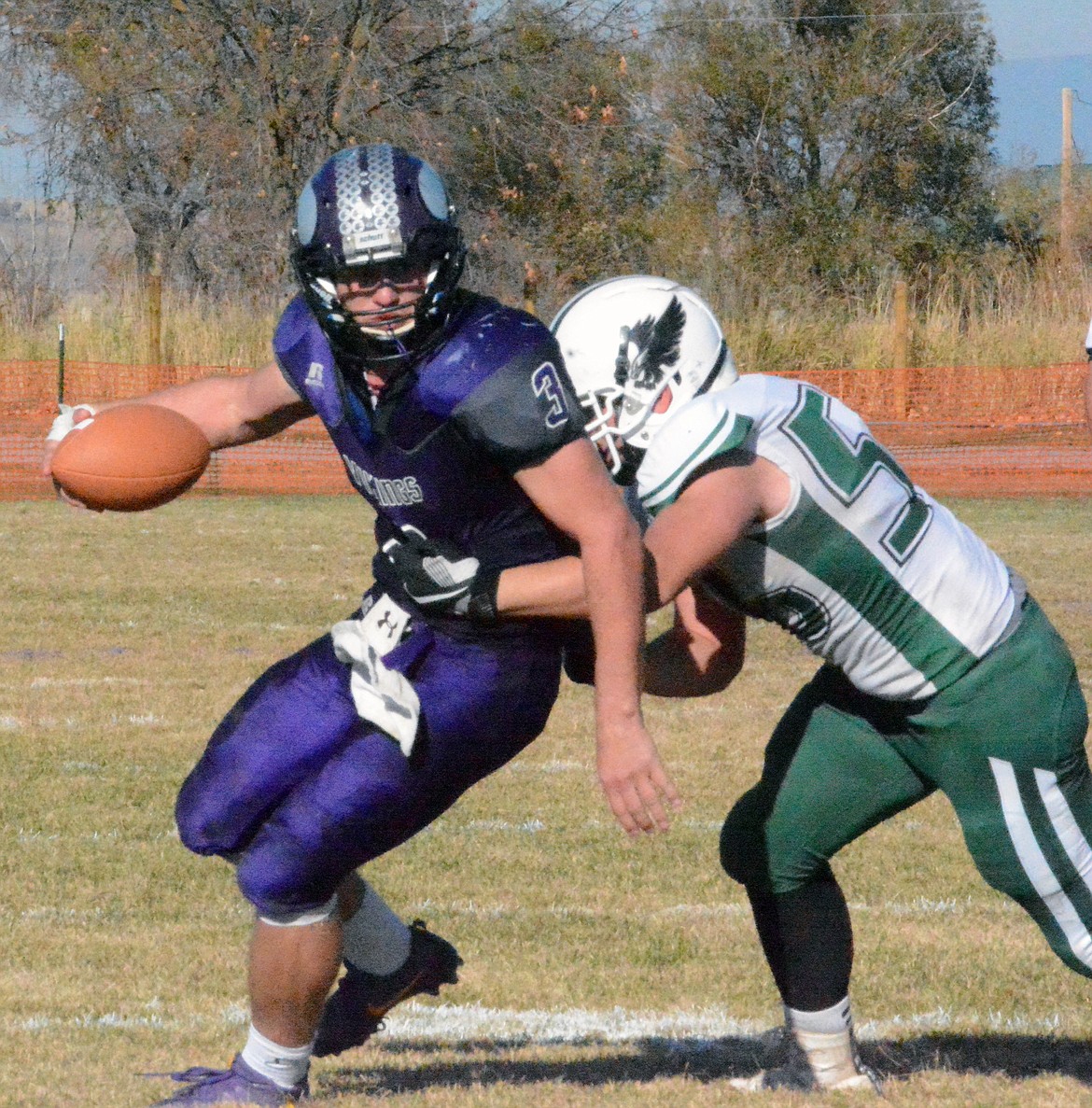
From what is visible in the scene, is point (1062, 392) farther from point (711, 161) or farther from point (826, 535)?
point (826, 535)

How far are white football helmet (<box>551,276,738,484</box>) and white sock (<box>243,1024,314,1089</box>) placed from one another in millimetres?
1214

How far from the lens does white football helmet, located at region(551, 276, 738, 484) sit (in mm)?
3248

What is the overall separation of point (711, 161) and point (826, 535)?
31708 millimetres

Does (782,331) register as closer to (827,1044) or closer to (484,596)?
(827,1044)

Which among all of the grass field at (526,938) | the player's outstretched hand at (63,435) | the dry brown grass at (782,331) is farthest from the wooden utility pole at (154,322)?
the player's outstretched hand at (63,435)

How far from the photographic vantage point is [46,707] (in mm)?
7246

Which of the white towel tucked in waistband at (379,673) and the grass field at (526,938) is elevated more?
the white towel tucked in waistband at (379,673)

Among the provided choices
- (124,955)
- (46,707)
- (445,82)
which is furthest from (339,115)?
(124,955)

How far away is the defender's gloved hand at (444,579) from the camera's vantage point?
312 centimetres

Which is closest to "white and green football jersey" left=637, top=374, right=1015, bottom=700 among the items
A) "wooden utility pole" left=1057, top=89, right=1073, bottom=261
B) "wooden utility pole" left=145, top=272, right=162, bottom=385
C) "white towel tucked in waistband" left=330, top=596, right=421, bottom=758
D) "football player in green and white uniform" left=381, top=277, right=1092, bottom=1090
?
"football player in green and white uniform" left=381, top=277, right=1092, bottom=1090

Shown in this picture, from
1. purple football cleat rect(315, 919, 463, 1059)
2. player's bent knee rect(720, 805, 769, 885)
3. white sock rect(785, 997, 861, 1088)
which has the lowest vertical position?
white sock rect(785, 997, 861, 1088)

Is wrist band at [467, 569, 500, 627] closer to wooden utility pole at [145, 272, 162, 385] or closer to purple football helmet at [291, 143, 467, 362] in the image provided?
purple football helmet at [291, 143, 467, 362]

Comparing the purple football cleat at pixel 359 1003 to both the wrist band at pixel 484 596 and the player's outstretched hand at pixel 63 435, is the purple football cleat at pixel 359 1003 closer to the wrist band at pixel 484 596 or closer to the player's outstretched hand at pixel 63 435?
the wrist band at pixel 484 596

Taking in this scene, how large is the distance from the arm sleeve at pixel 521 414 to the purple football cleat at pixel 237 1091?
→ 3.96 ft
